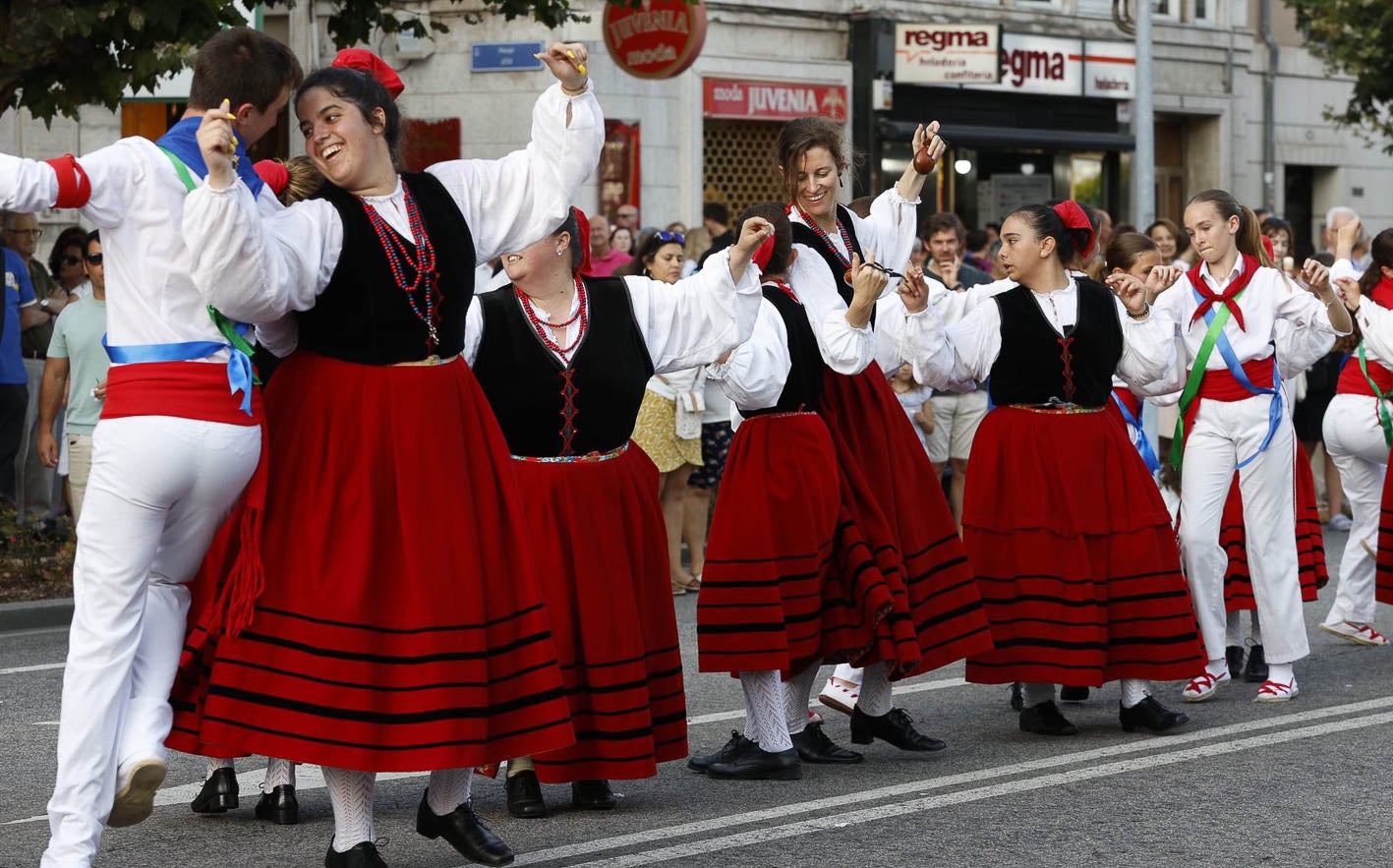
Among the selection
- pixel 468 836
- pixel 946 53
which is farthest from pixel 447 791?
pixel 946 53

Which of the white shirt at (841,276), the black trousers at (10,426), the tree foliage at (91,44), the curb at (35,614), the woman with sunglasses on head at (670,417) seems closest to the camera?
the white shirt at (841,276)

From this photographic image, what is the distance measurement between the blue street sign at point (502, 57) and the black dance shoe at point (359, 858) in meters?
15.8

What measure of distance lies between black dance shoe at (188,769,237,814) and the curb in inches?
187

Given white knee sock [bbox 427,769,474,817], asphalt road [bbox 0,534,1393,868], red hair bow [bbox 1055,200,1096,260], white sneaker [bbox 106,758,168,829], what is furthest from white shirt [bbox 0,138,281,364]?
red hair bow [bbox 1055,200,1096,260]

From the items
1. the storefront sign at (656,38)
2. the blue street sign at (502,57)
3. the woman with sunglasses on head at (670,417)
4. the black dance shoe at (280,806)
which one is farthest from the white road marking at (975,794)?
the blue street sign at (502,57)

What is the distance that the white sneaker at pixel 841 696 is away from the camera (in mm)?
7703

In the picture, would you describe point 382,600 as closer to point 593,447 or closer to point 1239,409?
point 593,447

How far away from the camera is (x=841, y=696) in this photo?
7.73 meters

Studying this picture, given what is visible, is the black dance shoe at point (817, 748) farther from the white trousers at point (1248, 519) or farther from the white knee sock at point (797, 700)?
the white trousers at point (1248, 519)

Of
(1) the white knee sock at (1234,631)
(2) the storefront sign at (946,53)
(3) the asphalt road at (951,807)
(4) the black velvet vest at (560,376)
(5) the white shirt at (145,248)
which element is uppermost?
(2) the storefront sign at (946,53)

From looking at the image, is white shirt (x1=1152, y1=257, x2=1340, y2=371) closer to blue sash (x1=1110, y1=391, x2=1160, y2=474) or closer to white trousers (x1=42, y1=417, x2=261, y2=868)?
blue sash (x1=1110, y1=391, x2=1160, y2=474)

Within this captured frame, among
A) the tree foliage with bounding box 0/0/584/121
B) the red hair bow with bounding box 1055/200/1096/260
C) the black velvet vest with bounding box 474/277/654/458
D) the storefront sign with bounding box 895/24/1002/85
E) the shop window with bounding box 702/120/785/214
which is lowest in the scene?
the black velvet vest with bounding box 474/277/654/458

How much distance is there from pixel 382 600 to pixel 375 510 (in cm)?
21

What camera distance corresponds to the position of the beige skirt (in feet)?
39.1
